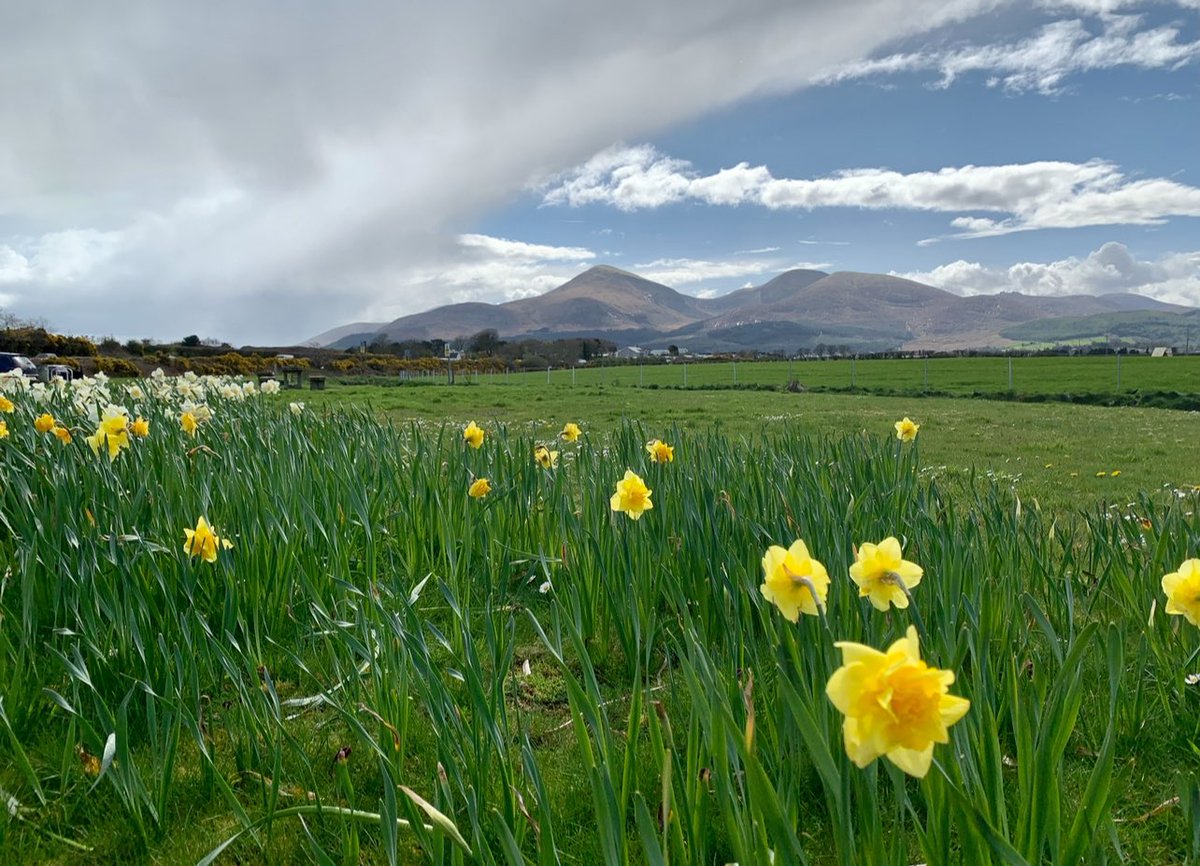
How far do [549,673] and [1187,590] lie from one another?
6.53ft

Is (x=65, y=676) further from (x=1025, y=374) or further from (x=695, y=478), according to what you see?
(x=1025, y=374)

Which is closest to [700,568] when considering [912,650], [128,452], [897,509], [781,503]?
[781,503]

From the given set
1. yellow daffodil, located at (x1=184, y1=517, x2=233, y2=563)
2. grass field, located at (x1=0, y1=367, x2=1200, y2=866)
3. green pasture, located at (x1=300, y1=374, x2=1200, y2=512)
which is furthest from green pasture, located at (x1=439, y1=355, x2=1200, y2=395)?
yellow daffodil, located at (x1=184, y1=517, x2=233, y2=563)

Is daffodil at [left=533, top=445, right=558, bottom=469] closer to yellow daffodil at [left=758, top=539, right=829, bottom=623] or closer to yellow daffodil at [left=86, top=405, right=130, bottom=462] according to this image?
yellow daffodil at [left=86, top=405, right=130, bottom=462]

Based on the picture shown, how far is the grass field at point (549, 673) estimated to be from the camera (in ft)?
4.26

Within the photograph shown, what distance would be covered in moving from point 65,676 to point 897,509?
3.42m

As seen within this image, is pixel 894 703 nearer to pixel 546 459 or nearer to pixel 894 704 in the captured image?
pixel 894 704

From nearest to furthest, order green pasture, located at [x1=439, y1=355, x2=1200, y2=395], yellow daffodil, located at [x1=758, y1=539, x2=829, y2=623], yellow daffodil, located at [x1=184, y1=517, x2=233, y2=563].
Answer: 1. yellow daffodil, located at [x1=758, y1=539, x2=829, y2=623]
2. yellow daffodil, located at [x1=184, y1=517, x2=233, y2=563]
3. green pasture, located at [x1=439, y1=355, x2=1200, y2=395]

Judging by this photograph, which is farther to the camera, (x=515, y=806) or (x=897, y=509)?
(x=897, y=509)

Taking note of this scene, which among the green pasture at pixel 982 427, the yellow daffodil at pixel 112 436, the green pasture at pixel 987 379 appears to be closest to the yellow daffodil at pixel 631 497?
the green pasture at pixel 982 427

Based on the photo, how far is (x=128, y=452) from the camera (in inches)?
156

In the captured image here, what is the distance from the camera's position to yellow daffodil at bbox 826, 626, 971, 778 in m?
0.89

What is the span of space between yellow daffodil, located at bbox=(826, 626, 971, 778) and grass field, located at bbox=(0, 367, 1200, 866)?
11 millimetres

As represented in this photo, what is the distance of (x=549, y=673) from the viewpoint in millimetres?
2840
